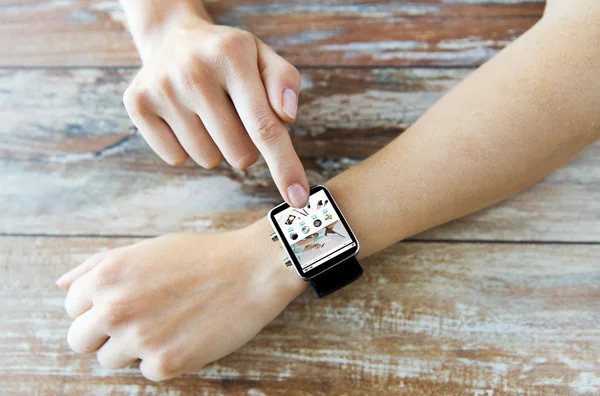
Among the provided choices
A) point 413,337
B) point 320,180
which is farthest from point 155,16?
point 413,337

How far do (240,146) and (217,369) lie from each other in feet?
1.51

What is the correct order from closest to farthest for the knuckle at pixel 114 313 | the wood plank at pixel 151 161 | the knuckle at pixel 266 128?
the knuckle at pixel 266 128 → the knuckle at pixel 114 313 → the wood plank at pixel 151 161

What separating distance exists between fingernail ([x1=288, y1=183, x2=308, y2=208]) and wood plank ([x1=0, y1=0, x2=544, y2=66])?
1.32 ft

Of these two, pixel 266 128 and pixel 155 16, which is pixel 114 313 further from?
pixel 155 16

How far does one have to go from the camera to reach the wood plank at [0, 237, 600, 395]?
0.90m

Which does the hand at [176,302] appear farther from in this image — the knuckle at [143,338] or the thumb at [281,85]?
the thumb at [281,85]

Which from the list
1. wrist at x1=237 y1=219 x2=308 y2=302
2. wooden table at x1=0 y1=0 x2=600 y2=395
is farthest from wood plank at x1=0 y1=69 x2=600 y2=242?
wrist at x1=237 y1=219 x2=308 y2=302

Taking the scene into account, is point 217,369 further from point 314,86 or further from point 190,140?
point 314,86

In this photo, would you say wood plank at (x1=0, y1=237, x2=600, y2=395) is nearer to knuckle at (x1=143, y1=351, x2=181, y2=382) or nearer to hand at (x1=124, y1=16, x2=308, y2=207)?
knuckle at (x1=143, y1=351, x2=181, y2=382)

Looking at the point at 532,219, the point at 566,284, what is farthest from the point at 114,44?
the point at 566,284

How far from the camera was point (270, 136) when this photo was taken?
75 cm

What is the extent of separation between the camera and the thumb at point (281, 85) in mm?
760

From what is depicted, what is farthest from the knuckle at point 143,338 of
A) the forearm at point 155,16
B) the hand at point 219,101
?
the forearm at point 155,16

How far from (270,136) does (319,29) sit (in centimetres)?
43
